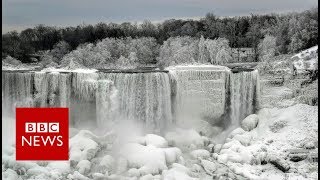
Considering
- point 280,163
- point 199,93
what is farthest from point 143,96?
point 280,163

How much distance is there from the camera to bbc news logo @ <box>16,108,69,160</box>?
15.9 m

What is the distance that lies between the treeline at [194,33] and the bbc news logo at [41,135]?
1144 cm

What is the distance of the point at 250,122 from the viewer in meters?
21.7

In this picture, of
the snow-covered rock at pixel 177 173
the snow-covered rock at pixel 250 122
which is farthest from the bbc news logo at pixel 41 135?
the snow-covered rock at pixel 250 122

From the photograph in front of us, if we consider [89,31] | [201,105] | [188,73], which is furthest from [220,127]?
[89,31]

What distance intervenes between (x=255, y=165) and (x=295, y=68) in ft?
22.1

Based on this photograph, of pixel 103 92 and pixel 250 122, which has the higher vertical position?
pixel 103 92

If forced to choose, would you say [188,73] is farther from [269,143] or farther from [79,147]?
[79,147]

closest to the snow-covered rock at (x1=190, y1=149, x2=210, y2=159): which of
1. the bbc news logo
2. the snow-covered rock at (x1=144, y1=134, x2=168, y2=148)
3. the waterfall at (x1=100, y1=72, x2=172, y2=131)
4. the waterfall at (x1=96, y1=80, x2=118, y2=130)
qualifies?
the snow-covered rock at (x1=144, y1=134, x2=168, y2=148)

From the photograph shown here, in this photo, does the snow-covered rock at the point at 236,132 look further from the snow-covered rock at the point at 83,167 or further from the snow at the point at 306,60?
the snow-covered rock at the point at 83,167

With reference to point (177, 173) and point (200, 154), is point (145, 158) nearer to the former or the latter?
point (177, 173)

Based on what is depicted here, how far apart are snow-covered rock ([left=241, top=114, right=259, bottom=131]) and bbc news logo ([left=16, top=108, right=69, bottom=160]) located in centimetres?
862

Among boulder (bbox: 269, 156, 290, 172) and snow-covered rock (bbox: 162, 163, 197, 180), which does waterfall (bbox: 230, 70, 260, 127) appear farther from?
snow-covered rock (bbox: 162, 163, 197, 180)

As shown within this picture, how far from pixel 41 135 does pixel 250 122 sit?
1012 cm
